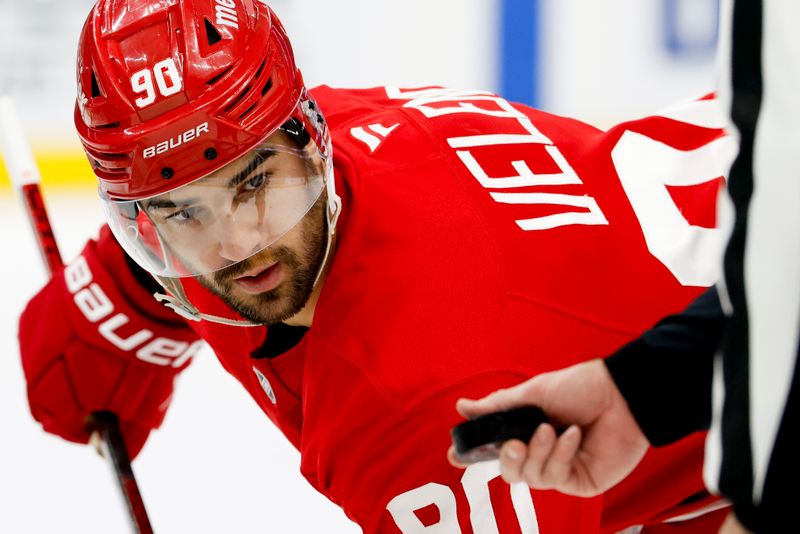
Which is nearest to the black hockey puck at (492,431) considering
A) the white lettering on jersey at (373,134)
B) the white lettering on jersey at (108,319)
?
the white lettering on jersey at (373,134)

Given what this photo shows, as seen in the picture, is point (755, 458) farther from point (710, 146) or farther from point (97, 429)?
point (97, 429)

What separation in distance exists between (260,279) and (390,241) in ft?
0.54

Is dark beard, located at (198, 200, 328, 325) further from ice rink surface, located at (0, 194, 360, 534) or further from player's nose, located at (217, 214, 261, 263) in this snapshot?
ice rink surface, located at (0, 194, 360, 534)

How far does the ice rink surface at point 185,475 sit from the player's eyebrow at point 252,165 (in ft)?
2.40

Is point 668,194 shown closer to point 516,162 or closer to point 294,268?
point 516,162

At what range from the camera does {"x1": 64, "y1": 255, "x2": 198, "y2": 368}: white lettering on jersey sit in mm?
1638

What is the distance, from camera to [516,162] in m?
1.27

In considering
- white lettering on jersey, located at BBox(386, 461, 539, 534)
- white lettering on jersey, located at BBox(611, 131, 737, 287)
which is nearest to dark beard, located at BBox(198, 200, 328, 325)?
white lettering on jersey, located at BBox(386, 461, 539, 534)

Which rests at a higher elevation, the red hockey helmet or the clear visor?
the red hockey helmet

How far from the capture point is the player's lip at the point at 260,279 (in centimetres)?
123

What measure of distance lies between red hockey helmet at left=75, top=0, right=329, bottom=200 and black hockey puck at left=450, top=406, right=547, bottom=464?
51cm

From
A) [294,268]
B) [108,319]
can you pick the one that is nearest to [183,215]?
[294,268]

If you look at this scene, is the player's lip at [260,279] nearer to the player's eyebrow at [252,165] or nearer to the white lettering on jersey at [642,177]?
the player's eyebrow at [252,165]

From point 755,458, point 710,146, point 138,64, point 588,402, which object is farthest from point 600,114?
point 755,458
